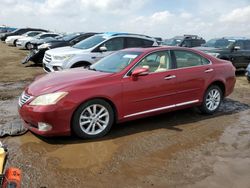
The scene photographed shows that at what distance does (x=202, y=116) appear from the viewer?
24.6ft

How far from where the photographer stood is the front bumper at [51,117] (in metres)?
5.40

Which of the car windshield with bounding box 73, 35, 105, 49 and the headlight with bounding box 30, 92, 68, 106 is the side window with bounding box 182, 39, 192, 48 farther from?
the headlight with bounding box 30, 92, 68, 106

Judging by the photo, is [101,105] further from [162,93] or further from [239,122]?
[239,122]

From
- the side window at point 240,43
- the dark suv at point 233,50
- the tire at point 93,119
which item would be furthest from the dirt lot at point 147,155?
the side window at point 240,43

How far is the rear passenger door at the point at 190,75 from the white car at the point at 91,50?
4.10 metres

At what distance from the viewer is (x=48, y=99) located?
18.0 ft

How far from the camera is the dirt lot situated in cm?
437

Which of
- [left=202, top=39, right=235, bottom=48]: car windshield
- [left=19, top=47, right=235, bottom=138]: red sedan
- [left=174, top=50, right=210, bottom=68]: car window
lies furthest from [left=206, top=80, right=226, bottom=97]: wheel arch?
[left=202, top=39, right=235, bottom=48]: car windshield

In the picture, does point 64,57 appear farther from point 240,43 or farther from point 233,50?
point 240,43

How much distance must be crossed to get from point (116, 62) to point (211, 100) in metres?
2.30

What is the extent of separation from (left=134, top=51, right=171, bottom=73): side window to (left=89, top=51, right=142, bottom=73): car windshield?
0.20 meters

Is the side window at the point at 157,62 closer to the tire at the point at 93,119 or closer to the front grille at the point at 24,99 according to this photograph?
the tire at the point at 93,119

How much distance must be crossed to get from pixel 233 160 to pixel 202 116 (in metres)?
2.46

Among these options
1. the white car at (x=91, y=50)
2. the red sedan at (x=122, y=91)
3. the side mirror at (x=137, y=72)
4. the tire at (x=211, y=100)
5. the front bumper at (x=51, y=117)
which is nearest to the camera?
the front bumper at (x=51, y=117)
